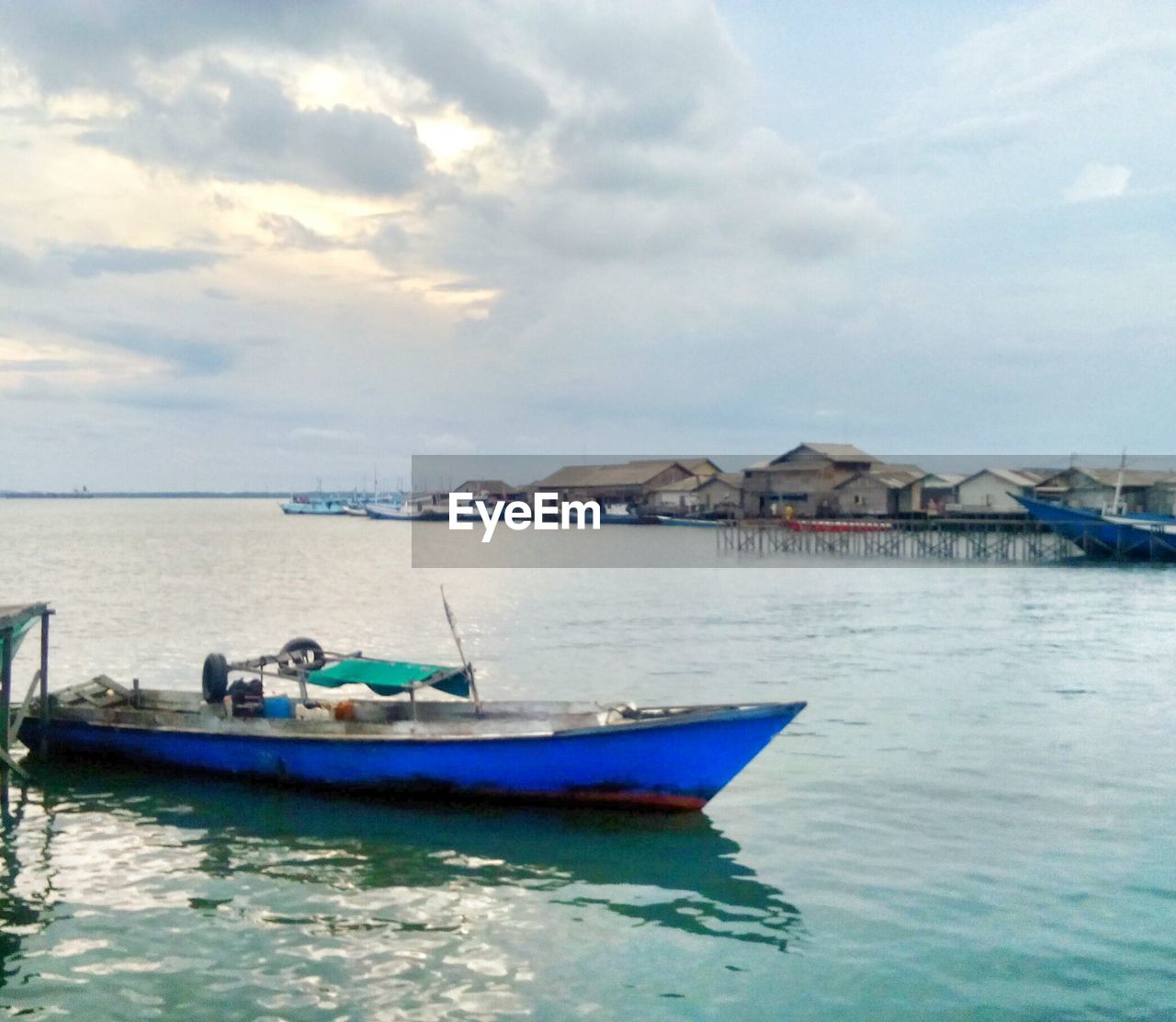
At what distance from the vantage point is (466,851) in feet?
37.6

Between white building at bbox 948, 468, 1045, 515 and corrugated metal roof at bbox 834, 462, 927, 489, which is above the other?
corrugated metal roof at bbox 834, 462, 927, 489

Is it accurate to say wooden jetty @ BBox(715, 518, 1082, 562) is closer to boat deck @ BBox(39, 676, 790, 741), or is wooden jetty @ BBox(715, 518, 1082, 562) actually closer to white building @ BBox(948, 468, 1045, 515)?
white building @ BBox(948, 468, 1045, 515)

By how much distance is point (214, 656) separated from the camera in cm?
1449

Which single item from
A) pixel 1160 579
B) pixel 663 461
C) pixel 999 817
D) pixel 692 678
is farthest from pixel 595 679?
pixel 663 461

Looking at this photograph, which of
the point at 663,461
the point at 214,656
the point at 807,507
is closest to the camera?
the point at 214,656

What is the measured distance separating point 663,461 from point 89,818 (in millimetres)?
94842

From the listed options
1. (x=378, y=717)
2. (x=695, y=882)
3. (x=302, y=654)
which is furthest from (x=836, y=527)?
(x=695, y=882)

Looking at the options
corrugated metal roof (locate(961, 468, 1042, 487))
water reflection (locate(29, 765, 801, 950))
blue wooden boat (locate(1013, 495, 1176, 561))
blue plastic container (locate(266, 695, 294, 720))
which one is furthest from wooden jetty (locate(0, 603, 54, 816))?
corrugated metal roof (locate(961, 468, 1042, 487))

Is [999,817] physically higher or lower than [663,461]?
lower

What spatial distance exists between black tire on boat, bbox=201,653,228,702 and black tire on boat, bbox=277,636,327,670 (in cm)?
78

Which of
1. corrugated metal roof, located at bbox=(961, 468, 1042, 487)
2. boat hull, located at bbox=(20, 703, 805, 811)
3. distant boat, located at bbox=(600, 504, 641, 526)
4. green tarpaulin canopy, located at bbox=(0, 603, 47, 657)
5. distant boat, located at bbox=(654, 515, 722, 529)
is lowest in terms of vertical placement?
boat hull, located at bbox=(20, 703, 805, 811)

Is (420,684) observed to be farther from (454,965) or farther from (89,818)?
(454,965)

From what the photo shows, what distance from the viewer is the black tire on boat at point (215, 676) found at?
14.4 meters

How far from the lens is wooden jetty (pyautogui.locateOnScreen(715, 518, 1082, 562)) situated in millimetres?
60906
